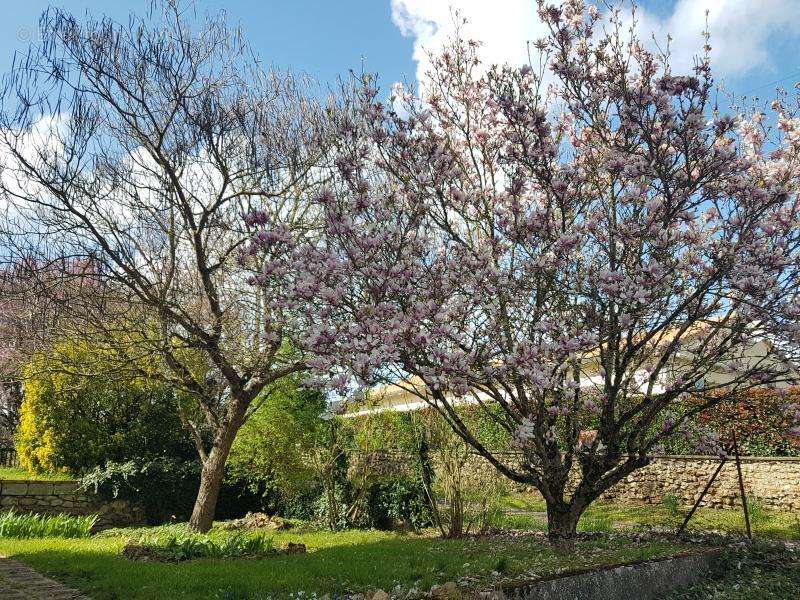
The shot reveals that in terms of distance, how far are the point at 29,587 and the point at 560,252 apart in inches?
233

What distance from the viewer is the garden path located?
557 cm

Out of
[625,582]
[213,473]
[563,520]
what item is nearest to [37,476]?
[213,473]

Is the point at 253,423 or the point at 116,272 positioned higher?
the point at 116,272

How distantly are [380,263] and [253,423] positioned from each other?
25.9ft

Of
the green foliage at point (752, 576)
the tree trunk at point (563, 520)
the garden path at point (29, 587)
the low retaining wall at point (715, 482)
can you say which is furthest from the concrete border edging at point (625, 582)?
the garden path at point (29, 587)

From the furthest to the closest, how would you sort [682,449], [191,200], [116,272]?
[682,449], [191,200], [116,272]

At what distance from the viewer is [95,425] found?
14.1 meters

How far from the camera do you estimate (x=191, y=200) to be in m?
8.98

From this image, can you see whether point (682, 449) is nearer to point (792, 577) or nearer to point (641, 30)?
point (792, 577)

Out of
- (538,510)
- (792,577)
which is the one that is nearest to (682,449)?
(538,510)

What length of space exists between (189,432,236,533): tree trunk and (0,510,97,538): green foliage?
6.08 ft

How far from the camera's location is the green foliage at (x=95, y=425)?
1384cm

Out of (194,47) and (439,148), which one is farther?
(194,47)

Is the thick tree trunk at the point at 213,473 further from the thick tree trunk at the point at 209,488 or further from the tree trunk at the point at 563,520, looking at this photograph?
the tree trunk at the point at 563,520
